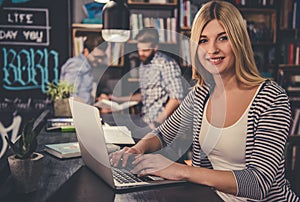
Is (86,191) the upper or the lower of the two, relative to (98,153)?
lower

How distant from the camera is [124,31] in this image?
7.20ft

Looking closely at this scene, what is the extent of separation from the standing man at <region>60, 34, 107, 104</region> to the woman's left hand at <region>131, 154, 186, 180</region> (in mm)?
2735

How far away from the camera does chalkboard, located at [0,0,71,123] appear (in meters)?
4.12

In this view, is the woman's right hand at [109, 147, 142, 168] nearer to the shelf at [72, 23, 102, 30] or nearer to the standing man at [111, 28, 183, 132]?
the standing man at [111, 28, 183, 132]

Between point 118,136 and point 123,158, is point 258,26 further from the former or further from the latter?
point 123,158

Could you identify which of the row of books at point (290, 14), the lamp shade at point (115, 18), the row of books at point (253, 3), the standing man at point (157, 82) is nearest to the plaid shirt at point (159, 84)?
the standing man at point (157, 82)

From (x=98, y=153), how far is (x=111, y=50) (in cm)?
302

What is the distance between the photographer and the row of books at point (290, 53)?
414cm

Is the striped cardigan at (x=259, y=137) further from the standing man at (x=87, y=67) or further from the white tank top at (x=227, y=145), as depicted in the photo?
the standing man at (x=87, y=67)

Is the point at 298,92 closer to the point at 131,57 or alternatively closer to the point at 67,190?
the point at 131,57

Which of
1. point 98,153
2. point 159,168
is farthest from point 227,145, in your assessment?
point 98,153

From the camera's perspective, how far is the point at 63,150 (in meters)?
1.56

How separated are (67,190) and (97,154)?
140 mm

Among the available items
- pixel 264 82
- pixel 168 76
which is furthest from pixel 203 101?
pixel 168 76
